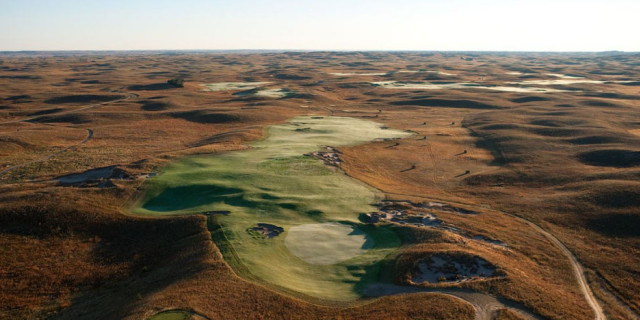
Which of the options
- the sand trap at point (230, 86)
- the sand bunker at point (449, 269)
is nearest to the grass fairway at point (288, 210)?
the sand bunker at point (449, 269)

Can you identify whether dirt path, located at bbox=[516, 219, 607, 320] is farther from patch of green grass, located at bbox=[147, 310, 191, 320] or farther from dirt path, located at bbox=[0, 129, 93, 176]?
dirt path, located at bbox=[0, 129, 93, 176]

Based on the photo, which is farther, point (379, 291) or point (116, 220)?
point (116, 220)

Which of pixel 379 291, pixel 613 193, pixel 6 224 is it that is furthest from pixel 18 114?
pixel 613 193

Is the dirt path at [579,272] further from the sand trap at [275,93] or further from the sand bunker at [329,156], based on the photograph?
the sand trap at [275,93]

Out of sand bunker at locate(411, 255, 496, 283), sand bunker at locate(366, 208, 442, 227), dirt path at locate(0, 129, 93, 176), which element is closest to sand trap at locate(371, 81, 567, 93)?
dirt path at locate(0, 129, 93, 176)

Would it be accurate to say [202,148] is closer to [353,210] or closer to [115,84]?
[353,210]

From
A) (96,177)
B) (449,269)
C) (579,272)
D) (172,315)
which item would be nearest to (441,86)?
(96,177)

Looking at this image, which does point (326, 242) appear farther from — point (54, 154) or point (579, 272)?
point (54, 154)
